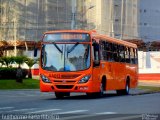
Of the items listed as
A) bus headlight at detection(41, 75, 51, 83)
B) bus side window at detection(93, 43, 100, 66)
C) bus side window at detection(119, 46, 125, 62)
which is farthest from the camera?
bus side window at detection(119, 46, 125, 62)

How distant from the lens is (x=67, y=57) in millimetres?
25625

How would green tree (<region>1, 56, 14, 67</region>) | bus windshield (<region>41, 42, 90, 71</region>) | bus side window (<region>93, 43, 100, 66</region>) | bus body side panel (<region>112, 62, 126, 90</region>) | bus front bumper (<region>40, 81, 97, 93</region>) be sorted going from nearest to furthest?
bus front bumper (<region>40, 81, 97, 93</region>)
bus windshield (<region>41, 42, 90, 71</region>)
bus side window (<region>93, 43, 100, 66</region>)
bus body side panel (<region>112, 62, 126, 90</region>)
green tree (<region>1, 56, 14, 67</region>)

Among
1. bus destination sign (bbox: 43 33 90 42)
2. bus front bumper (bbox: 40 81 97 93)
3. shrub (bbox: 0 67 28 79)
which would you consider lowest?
shrub (bbox: 0 67 28 79)

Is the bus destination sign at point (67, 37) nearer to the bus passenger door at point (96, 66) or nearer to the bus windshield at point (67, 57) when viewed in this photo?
the bus windshield at point (67, 57)

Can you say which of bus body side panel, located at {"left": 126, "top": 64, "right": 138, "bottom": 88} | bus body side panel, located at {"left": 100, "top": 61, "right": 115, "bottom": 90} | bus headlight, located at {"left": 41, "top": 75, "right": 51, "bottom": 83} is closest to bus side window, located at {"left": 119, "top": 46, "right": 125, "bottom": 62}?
bus body side panel, located at {"left": 126, "top": 64, "right": 138, "bottom": 88}

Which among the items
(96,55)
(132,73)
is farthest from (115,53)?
(132,73)

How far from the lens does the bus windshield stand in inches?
1006

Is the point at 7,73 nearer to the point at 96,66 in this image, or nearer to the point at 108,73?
the point at 108,73

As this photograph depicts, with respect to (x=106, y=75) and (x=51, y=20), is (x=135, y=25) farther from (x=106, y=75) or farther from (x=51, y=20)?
(x=106, y=75)

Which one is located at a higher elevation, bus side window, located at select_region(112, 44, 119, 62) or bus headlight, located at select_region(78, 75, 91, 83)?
bus side window, located at select_region(112, 44, 119, 62)

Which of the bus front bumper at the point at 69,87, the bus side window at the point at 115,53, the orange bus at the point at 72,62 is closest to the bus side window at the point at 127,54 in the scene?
the bus side window at the point at 115,53

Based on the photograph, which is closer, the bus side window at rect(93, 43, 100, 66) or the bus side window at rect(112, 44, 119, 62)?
the bus side window at rect(93, 43, 100, 66)

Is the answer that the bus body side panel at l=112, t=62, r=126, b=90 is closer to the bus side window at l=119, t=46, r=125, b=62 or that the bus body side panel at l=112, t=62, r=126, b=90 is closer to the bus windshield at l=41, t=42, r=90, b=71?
the bus side window at l=119, t=46, r=125, b=62

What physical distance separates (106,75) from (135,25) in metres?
73.4
